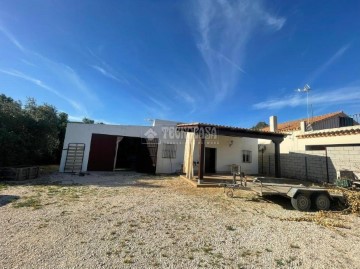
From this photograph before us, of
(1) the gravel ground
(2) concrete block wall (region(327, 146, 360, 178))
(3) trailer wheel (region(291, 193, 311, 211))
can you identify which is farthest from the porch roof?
(3) trailer wheel (region(291, 193, 311, 211))

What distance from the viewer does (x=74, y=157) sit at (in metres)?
14.4

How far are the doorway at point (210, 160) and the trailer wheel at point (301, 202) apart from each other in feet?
29.6

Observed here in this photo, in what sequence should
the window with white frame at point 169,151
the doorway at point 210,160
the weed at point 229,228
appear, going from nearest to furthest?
the weed at point 229,228
the window with white frame at point 169,151
the doorway at point 210,160

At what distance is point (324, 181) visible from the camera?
1172 cm

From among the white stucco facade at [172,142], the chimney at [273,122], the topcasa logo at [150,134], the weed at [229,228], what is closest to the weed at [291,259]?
the weed at [229,228]

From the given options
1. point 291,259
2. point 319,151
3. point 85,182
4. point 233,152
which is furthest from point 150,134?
point 291,259

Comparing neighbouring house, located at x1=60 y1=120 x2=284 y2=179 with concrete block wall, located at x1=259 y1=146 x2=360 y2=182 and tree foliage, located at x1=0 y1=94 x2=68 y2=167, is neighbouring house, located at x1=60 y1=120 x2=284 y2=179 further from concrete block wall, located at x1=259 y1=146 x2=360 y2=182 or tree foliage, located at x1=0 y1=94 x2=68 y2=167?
concrete block wall, located at x1=259 y1=146 x2=360 y2=182

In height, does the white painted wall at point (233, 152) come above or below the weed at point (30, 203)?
above

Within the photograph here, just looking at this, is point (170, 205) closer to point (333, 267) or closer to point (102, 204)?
point (102, 204)

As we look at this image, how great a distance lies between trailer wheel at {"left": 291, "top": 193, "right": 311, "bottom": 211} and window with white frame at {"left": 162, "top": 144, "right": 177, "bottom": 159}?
991cm

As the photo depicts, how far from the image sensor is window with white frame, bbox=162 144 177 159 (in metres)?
15.4

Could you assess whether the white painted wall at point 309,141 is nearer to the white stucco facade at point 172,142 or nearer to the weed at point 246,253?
the white stucco facade at point 172,142

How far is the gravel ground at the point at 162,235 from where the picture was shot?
10.8ft

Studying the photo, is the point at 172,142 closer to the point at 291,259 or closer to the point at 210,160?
the point at 210,160
